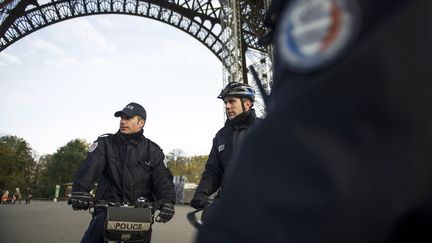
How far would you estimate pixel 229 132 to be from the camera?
4.07 metres

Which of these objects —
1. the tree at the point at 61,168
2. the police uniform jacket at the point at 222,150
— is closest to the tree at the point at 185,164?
the tree at the point at 61,168

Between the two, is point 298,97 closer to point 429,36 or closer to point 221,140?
point 429,36

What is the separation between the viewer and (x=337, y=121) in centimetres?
47

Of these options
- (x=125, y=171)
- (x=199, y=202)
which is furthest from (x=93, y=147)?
(x=199, y=202)

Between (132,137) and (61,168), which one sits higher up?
(61,168)

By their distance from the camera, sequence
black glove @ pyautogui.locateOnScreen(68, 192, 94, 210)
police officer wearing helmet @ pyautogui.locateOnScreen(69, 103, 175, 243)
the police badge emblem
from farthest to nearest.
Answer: the police badge emblem
police officer wearing helmet @ pyautogui.locateOnScreen(69, 103, 175, 243)
black glove @ pyautogui.locateOnScreen(68, 192, 94, 210)

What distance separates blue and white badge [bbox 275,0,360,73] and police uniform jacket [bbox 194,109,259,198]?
10.7 ft

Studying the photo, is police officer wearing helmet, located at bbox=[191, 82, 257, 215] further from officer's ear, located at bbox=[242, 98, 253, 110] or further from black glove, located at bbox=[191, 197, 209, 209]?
black glove, located at bbox=[191, 197, 209, 209]

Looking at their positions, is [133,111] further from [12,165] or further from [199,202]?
[12,165]

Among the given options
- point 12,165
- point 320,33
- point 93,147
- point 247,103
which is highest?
point 12,165

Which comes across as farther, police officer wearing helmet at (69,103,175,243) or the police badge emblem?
the police badge emblem

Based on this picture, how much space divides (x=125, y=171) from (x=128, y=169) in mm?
41

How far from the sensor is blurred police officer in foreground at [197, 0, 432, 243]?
0.45m

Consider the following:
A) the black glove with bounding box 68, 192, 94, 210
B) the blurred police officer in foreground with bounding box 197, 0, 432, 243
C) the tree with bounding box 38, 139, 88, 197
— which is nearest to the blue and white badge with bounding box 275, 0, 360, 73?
the blurred police officer in foreground with bounding box 197, 0, 432, 243
